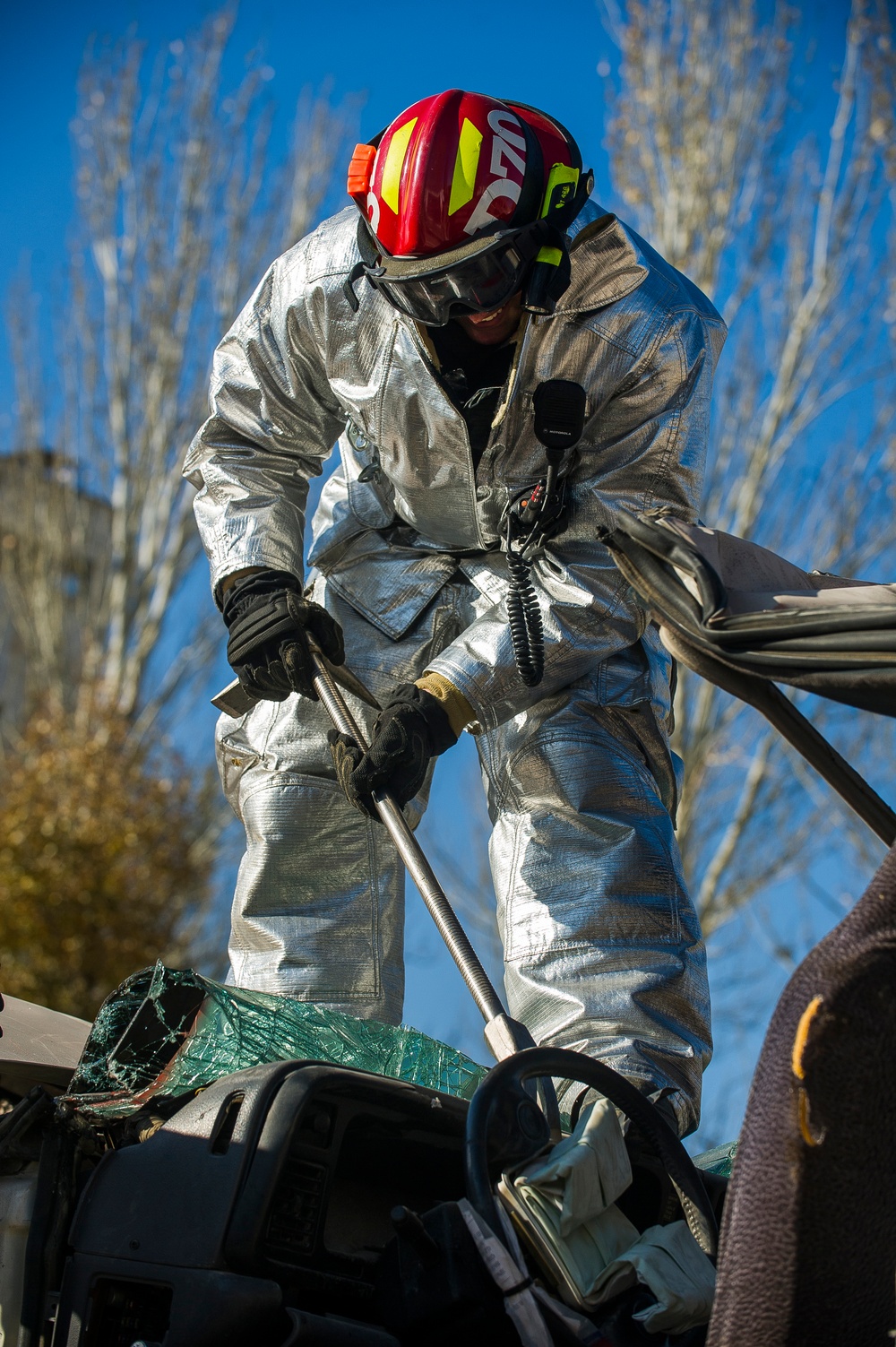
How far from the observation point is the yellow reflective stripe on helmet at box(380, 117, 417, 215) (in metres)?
2.80

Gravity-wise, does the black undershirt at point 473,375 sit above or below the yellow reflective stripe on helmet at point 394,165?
below

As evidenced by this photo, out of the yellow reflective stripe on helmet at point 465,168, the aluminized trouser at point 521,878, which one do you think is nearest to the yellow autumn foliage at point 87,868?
the aluminized trouser at point 521,878

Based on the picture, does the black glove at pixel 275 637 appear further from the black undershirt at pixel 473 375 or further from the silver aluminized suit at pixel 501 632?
the black undershirt at pixel 473 375

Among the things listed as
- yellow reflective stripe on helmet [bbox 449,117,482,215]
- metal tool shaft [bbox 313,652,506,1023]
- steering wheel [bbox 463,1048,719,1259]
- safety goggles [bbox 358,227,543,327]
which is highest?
yellow reflective stripe on helmet [bbox 449,117,482,215]

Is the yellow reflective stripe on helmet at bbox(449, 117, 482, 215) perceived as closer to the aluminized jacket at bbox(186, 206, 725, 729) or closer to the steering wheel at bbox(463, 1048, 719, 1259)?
the aluminized jacket at bbox(186, 206, 725, 729)

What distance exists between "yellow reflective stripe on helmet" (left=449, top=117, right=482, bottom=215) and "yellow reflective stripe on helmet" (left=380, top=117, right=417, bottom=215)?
12 cm

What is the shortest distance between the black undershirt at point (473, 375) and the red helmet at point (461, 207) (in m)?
0.16

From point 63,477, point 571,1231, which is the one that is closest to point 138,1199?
point 571,1231

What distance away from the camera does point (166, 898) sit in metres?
11.9

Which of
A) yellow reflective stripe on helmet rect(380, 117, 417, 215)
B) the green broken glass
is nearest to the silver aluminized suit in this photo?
yellow reflective stripe on helmet rect(380, 117, 417, 215)

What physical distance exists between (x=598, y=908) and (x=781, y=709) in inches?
44.4

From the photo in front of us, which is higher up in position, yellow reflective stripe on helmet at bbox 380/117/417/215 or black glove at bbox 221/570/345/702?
yellow reflective stripe on helmet at bbox 380/117/417/215

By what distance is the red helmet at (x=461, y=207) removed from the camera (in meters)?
2.75

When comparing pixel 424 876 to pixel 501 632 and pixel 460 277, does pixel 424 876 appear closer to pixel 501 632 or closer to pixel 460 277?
pixel 501 632
